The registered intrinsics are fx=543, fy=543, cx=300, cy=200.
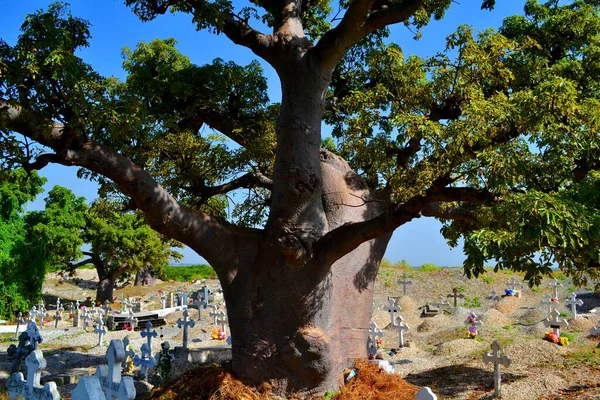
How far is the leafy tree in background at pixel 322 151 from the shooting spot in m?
5.78

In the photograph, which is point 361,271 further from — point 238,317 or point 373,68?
point 373,68

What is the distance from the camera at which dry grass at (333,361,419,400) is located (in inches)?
254

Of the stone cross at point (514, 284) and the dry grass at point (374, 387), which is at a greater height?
the stone cross at point (514, 284)

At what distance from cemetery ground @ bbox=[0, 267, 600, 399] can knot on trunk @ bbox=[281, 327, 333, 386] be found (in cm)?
242

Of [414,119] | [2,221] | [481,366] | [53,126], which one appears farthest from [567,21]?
[2,221]

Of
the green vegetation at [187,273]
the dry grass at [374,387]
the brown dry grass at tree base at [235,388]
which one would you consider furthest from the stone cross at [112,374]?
the green vegetation at [187,273]

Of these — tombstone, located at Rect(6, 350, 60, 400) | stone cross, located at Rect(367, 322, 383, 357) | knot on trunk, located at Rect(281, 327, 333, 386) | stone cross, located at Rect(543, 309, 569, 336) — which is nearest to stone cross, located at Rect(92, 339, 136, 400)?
tombstone, located at Rect(6, 350, 60, 400)

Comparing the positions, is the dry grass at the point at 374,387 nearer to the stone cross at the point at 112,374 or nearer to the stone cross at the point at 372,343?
the stone cross at the point at 112,374

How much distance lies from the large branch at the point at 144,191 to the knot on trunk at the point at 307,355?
1.30 metres

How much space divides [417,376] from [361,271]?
8.89 ft

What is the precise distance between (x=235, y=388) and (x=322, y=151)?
12.7 ft

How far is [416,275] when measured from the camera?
23891 mm

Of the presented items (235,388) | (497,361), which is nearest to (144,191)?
(235,388)

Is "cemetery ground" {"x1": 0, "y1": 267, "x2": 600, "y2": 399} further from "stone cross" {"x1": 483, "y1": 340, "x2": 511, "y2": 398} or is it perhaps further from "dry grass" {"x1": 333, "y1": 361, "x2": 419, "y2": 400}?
"dry grass" {"x1": 333, "y1": 361, "x2": 419, "y2": 400}
